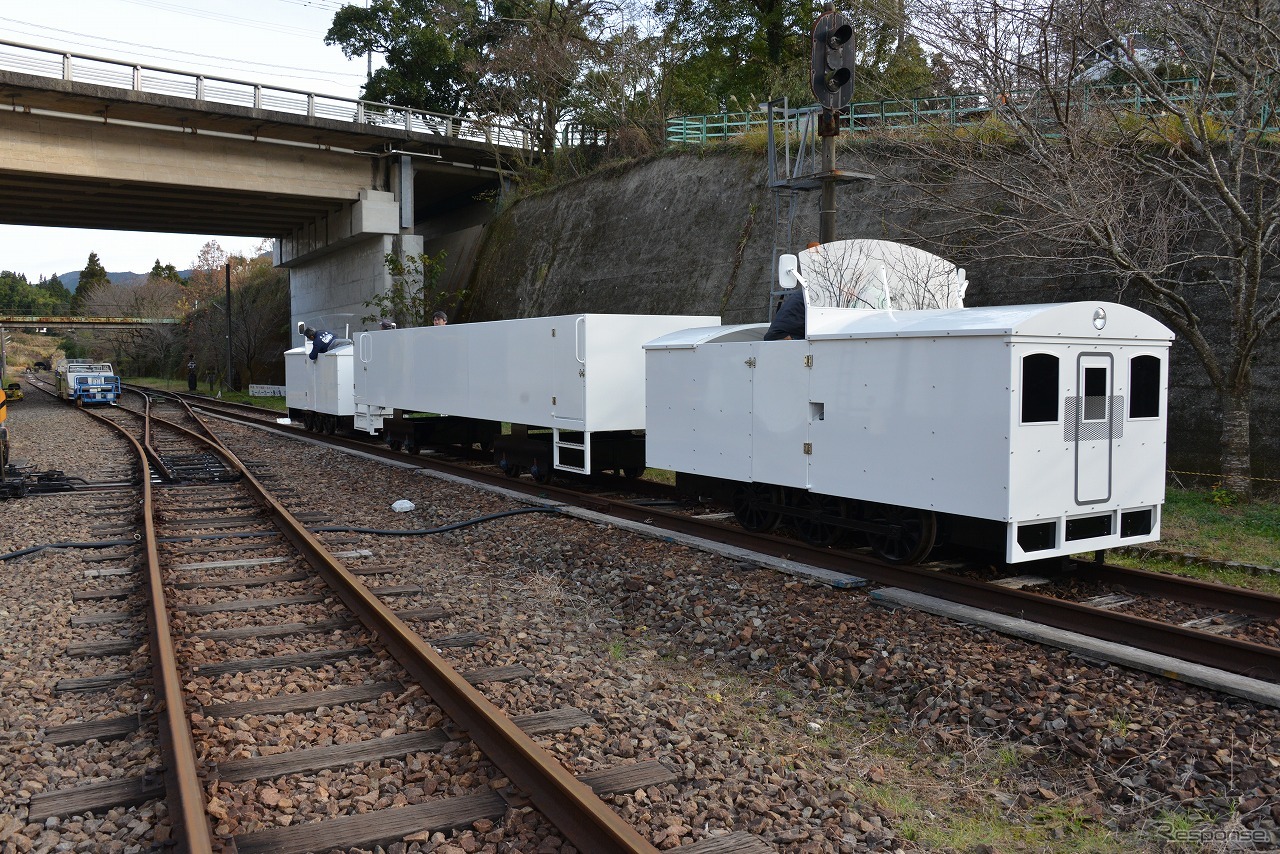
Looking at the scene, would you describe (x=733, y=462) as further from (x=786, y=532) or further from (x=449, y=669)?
(x=449, y=669)

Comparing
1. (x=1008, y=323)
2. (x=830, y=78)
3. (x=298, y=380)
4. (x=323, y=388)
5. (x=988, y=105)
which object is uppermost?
(x=830, y=78)

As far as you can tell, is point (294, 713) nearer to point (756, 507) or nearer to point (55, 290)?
point (756, 507)

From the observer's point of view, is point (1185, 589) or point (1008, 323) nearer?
point (1008, 323)

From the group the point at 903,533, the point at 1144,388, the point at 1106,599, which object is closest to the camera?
the point at 1106,599

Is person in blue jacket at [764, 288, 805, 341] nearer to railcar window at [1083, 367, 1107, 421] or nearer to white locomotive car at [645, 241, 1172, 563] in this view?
white locomotive car at [645, 241, 1172, 563]

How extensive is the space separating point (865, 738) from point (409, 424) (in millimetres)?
14715

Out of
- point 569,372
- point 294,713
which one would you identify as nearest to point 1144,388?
point 294,713

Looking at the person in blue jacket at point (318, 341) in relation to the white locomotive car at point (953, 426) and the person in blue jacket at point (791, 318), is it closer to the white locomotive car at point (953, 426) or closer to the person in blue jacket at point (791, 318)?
the white locomotive car at point (953, 426)

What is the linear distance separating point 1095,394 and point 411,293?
1348 inches

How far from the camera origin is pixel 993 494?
7316 mm

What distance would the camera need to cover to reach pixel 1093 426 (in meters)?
7.76

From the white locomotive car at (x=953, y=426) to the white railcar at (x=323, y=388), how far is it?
46.7 feet

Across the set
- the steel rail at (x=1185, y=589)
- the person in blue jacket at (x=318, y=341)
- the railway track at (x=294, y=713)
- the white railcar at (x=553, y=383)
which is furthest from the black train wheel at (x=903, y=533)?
the person in blue jacket at (x=318, y=341)

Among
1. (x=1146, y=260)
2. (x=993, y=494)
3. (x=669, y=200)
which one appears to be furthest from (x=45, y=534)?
(x=669, y=200)
